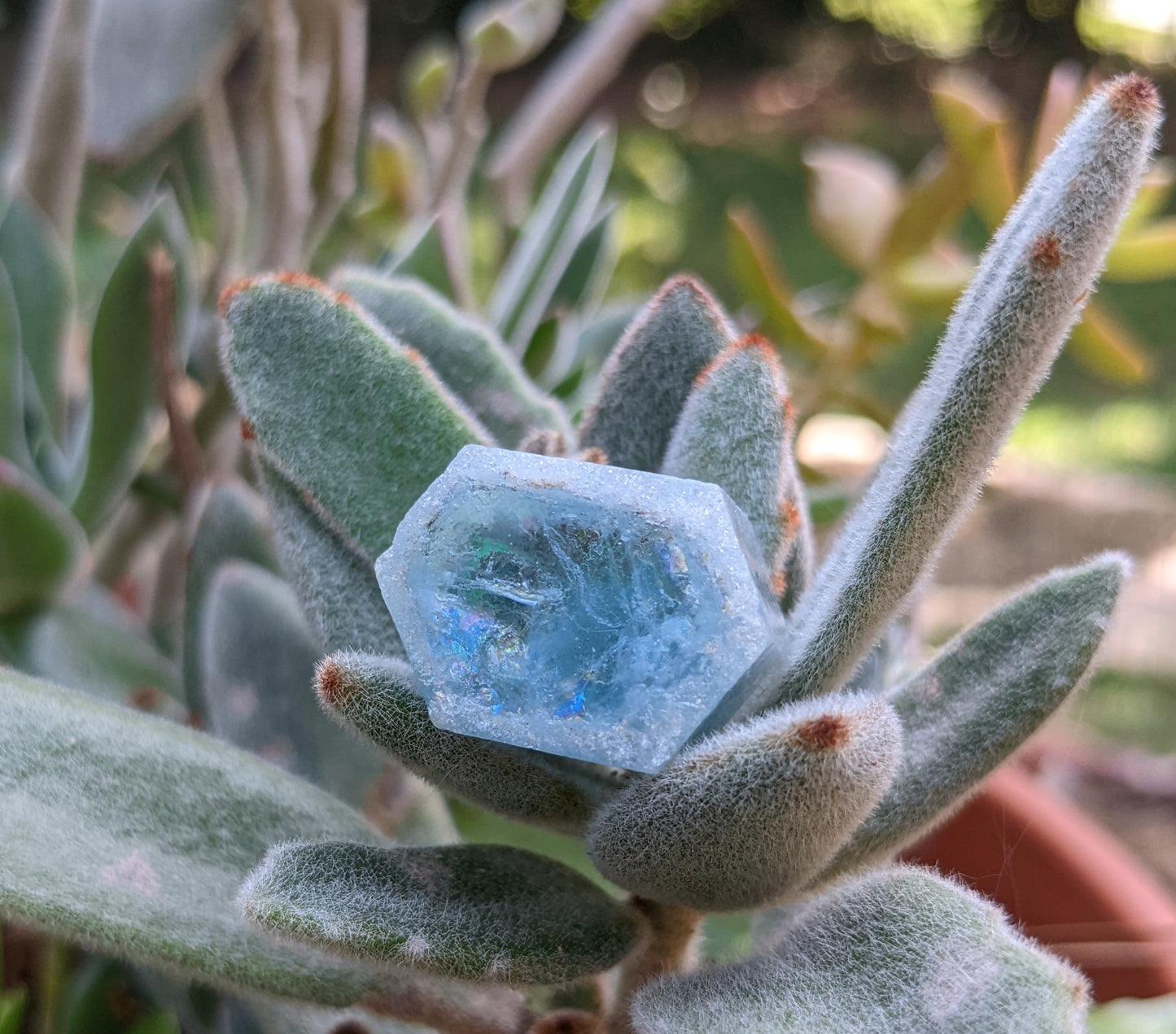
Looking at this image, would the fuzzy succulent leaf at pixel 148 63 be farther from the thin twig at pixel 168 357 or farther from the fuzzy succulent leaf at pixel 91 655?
the fuzzy succulent leaf at pixel 91 655

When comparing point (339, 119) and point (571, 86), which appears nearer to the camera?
point (339, 119)

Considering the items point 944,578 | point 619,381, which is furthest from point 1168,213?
point 619,381

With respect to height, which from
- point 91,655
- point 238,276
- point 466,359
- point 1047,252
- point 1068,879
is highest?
point 1047,252

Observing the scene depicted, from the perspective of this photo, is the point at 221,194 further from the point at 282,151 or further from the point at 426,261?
the point at 426,261

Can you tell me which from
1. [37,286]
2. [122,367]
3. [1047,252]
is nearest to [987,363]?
[1047,252]

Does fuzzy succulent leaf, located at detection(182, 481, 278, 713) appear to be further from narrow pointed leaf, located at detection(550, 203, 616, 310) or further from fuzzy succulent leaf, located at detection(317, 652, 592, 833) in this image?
narrow pointed leaf, located at detection(550, 203, 616, 310)

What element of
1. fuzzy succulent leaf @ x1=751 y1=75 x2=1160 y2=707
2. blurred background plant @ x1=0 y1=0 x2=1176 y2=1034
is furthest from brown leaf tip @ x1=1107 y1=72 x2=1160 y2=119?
blurred background plant @ x1=0 y1=0 x2=1176 y2=1034

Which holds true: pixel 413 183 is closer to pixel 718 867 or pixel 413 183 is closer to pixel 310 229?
pixel 310 229
